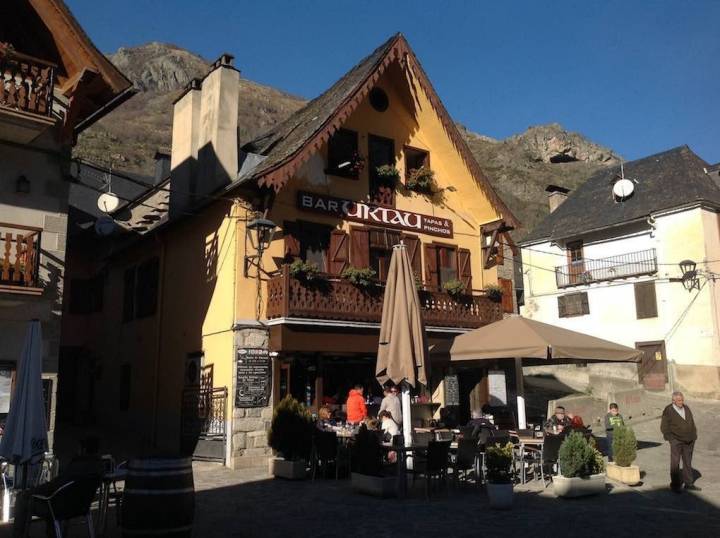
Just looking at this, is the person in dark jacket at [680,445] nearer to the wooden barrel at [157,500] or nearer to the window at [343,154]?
the wooden barrel at [157,500]

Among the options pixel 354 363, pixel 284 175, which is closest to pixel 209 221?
pixel 284 175

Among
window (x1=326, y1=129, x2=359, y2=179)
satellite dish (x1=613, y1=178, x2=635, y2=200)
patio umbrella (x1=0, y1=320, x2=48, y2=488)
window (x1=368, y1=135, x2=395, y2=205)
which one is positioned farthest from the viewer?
satellite dish (x1=613, y1=178, x2=635, y2=200)

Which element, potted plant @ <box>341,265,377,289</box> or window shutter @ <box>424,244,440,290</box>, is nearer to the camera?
potted plant @ <box>341,265,377,289</box>

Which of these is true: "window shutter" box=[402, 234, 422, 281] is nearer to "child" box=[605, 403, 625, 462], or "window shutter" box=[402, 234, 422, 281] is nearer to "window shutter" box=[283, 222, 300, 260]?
"window shutter" box=[283, 222, 300, 260]

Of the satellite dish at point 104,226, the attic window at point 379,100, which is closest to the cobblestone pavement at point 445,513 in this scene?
the satellite dish at point 104,226

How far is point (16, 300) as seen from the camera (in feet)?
37.1

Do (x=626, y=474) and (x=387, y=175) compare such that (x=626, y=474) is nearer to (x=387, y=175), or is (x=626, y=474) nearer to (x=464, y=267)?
(x=464, y=267)

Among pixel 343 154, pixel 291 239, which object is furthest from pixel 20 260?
pixel 343 154

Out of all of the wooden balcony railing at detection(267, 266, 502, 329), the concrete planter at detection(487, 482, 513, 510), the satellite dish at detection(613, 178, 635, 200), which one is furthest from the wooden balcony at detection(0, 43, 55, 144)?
the satellite dish at detection(613, 178, 635, 200)

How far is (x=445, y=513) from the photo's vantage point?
8414mm

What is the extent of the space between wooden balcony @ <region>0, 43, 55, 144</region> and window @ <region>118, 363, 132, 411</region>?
9.45 meters

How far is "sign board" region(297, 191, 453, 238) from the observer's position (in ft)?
53.2

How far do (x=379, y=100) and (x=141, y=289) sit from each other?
29.4 feet

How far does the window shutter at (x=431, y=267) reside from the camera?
18.2 meters
